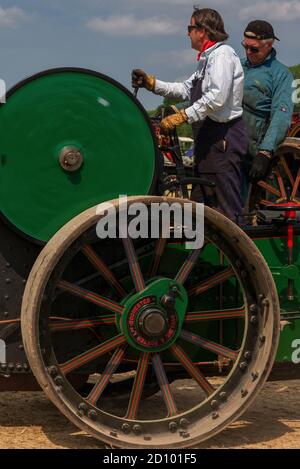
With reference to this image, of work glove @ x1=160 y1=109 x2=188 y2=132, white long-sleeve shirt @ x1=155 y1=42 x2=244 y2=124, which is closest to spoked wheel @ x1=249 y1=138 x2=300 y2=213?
white long-sleeve shirt @ x1=155 y1=42 x2=244 y2=124

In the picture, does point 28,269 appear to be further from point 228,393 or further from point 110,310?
point 228,393

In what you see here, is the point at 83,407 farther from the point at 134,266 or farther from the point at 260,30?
the point at 260,30

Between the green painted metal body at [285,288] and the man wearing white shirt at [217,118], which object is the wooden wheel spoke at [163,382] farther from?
the man wearing white shirt at [217,118]

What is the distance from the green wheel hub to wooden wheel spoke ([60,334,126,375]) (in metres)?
0.06

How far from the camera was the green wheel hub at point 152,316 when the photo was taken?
3871 mm

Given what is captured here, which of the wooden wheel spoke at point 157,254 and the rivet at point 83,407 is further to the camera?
the wooden wheel spoke at point 157,254

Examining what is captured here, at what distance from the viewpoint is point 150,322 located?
12.7 ft

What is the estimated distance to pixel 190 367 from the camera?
4062 millimetres

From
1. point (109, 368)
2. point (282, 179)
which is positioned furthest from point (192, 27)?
point (282, 179)

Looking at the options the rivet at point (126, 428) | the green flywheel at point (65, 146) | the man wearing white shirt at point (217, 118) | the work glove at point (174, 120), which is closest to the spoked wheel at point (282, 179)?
the man wearing white shirt at point (217, 118)

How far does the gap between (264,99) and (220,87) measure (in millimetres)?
667

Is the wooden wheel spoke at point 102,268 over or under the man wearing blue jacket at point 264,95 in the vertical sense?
under

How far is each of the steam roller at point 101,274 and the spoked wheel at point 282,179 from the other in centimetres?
321

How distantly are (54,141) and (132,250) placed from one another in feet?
1.90
